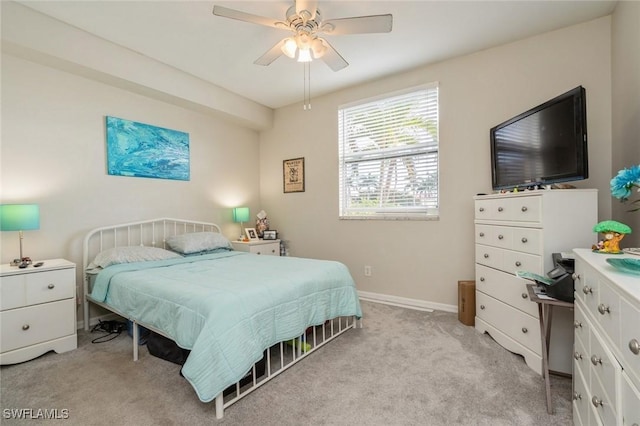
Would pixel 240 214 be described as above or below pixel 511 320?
above

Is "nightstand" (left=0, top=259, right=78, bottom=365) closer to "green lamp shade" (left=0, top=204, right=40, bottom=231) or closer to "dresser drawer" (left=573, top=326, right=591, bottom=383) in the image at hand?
"green lamp shade" (left=0, top=204, right=40, bottom=231)

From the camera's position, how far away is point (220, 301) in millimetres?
1616

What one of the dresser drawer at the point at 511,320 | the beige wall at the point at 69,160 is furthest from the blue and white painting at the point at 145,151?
the dresser drawer at the point at 511,320

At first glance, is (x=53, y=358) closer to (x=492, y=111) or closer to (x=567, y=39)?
(x=492, y=111)

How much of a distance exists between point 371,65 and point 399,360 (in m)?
2.90

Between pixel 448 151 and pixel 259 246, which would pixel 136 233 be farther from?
pixel 448 151

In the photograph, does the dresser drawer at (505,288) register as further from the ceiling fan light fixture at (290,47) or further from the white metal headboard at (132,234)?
the white metal headboard at (132,234)

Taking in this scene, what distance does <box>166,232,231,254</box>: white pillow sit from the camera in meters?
3.16

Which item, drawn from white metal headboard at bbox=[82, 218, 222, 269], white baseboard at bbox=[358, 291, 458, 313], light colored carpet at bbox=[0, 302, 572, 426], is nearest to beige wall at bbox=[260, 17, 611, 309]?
white baseboard at bbox=[358, 291, 458, 313]

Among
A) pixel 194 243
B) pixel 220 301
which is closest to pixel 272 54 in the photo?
pixel 220 301

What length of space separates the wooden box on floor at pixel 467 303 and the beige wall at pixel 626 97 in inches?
44.9

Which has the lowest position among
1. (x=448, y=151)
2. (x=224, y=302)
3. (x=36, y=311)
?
(x=36, y=311)

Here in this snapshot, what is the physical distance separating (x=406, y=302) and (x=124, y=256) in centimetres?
300

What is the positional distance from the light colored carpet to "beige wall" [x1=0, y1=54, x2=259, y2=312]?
1.14m
